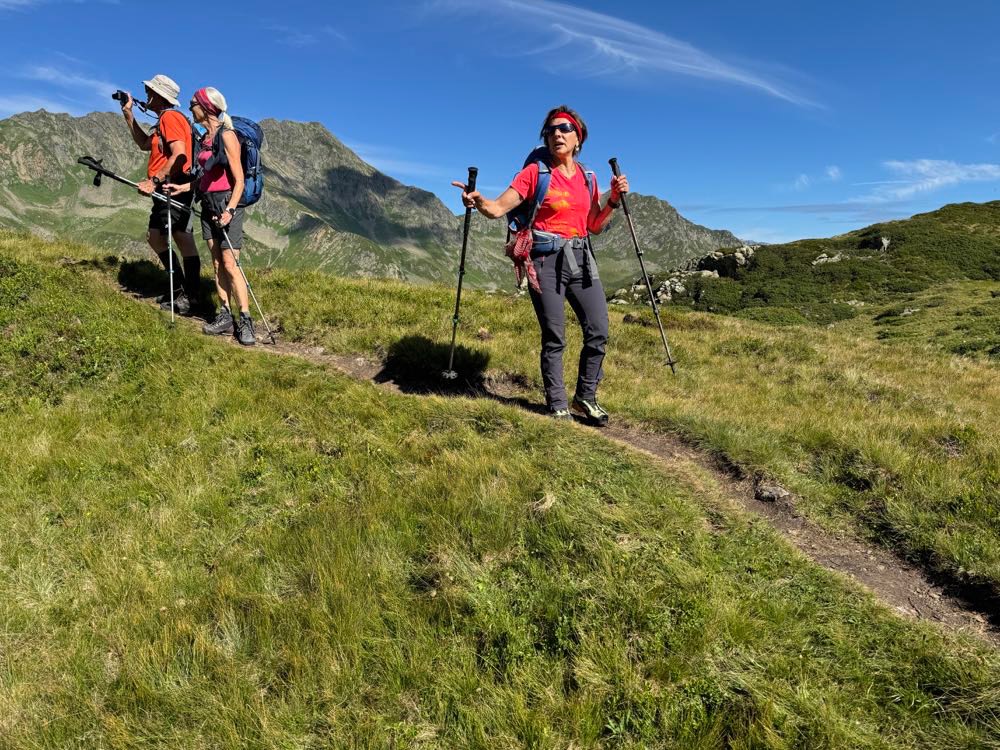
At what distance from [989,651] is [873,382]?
909 cm

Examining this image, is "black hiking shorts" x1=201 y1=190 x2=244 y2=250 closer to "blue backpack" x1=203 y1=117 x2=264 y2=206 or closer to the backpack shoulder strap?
"blue backpack" x1=203 y1=117 x2=264 y2=206

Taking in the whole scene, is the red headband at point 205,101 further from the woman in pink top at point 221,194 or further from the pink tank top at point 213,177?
the pink tank top at point 213,177

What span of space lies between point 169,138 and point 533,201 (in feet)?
26.8

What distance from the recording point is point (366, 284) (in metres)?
15.0

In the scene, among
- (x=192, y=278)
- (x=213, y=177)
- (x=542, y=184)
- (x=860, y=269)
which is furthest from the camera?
(x=860, y=269)

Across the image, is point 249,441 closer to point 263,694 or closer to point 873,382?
point 263,694

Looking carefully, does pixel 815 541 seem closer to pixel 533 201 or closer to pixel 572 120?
pixel 533 201

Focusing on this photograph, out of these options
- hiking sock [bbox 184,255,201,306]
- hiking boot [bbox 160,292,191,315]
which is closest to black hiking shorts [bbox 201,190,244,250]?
hiking sock [bbox 184,255,201,306]

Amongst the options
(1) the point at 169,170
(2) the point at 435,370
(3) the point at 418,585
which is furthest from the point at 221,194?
(3) the point at 418,585

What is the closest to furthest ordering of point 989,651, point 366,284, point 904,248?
point 989,651 → point 366,284 → point 904,248

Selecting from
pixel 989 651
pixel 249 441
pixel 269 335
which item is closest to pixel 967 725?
pixel 989 651

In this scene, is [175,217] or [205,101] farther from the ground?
[205,101]

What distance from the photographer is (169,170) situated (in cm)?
1075

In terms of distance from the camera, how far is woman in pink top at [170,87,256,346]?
32.7 ft
